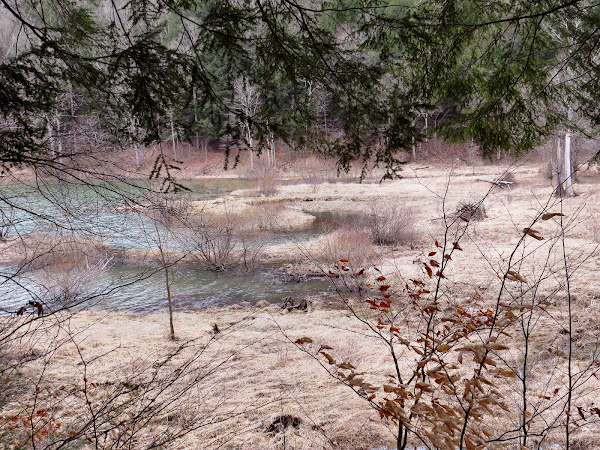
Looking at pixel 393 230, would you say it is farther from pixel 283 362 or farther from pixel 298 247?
pixel 283 362

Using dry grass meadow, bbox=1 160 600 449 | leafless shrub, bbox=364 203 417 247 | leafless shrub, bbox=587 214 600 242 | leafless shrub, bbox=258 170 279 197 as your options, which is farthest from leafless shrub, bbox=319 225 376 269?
leafless shrub, bbox=258 170 279 197

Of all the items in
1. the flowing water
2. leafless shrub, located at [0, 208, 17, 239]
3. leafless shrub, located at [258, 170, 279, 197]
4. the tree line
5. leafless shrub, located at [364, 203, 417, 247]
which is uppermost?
the tree line

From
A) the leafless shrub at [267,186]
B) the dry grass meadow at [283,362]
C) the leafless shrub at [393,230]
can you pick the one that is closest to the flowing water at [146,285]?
the dry grass meadow at [283,362]

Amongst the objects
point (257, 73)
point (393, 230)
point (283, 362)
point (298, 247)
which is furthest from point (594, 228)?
point (257, 73)

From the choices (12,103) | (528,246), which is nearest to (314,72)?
(12,103)

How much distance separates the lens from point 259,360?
19.6ft

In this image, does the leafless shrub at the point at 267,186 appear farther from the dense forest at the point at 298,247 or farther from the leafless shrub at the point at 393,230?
the dense forest at the point at 298,247

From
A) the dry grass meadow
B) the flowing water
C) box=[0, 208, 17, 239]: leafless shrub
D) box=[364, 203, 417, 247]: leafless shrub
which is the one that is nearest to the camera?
box=[0, 208, 17, 239]: leafless shrub

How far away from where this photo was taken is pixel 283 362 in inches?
227

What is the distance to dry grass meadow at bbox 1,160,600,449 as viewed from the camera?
392 cm

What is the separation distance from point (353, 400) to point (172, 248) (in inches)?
330

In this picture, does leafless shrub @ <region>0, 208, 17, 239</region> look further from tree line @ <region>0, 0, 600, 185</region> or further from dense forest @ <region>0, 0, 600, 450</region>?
tree line @ <region>0, 0, 600, 185</region>

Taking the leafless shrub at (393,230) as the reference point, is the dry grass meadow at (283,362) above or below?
below

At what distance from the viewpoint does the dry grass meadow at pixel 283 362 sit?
392 cm
